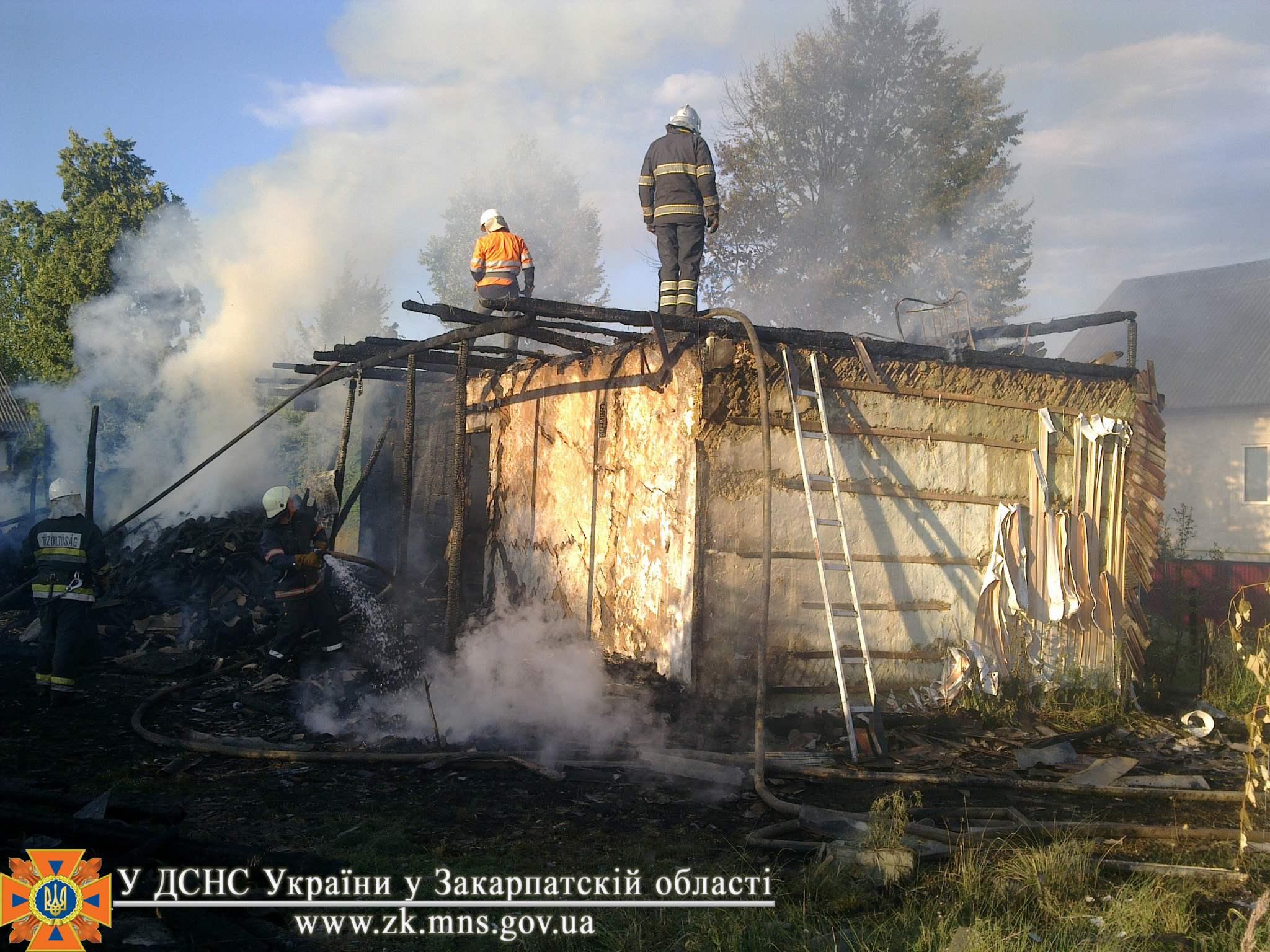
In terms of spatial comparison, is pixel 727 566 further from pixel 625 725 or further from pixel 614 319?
pixel 614 319

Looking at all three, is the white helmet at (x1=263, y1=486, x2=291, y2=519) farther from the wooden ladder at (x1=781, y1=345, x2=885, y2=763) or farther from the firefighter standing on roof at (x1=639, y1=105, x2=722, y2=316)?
the wooden ladder at (x1=781, y1=345, x2=885, y2=763)

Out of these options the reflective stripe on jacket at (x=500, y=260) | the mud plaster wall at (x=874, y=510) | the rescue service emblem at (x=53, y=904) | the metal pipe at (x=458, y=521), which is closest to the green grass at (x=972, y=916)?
the rescue service emblem at (x=53, y=904)

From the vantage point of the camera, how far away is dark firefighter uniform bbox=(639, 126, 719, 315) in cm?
770

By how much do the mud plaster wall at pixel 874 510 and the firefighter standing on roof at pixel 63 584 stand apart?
5.75 meters

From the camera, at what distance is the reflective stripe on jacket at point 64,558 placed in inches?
303

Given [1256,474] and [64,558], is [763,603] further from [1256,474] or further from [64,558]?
[1256,474]

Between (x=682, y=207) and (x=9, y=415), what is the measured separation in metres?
25.7

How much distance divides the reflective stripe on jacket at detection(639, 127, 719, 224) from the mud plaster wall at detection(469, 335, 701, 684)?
1375mm

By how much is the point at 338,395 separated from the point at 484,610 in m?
9.07

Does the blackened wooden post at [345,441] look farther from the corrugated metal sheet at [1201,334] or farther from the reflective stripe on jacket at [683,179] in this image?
the corrugated metal sheet at [1201,334]

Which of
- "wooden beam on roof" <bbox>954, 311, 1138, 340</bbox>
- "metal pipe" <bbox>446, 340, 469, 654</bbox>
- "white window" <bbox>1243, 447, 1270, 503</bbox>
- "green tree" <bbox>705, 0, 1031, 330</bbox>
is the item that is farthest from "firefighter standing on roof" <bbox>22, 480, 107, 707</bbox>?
"white window" <bbox>1243, 447, 1270, 503</bbox>

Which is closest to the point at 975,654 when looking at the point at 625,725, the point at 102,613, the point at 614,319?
the point at 625,725

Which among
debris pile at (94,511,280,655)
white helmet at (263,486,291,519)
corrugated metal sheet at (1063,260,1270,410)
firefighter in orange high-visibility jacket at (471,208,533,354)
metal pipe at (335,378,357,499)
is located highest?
corrugated metal sheet at (1063,260,1270,410)

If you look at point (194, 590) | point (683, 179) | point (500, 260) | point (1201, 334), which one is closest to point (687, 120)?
point (683, 179)
